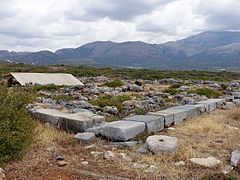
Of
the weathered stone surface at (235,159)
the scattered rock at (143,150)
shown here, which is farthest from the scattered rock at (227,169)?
the scattered rock at (143,150)

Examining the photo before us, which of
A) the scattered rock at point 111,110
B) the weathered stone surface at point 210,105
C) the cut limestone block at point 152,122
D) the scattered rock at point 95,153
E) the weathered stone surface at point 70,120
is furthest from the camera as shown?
the weathered stone surface at point 210,105

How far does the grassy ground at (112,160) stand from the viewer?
23.9 ft

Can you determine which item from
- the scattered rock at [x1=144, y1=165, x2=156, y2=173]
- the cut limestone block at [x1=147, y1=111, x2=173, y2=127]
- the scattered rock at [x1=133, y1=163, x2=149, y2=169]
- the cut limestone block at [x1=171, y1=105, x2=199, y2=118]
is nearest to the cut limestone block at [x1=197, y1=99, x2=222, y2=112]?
the cut limestone block at [x1=171, y1=105, x2=199, y2=118]

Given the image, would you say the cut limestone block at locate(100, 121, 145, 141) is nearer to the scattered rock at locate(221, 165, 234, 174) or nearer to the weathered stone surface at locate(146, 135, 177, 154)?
the weathered stone surface at locate(146, 135, 177, 154)

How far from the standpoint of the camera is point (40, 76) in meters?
29.2

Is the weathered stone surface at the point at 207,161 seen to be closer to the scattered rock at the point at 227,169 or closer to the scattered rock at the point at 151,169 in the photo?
the scattered rock at the point at 227,169

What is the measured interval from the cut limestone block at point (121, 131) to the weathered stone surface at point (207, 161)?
1965 mm

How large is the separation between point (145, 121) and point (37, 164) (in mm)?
3769

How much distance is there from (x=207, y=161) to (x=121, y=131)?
2.26 metres

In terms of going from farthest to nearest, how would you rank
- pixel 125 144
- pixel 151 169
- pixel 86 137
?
pixel 86 137 → pixel 125 144 → pixel 151 169

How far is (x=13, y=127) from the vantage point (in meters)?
8.13

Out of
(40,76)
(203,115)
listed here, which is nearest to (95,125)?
(203,115)

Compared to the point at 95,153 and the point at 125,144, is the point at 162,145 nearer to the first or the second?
the point at 125,144

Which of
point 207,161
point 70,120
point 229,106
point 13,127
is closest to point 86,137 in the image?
point 70,120
